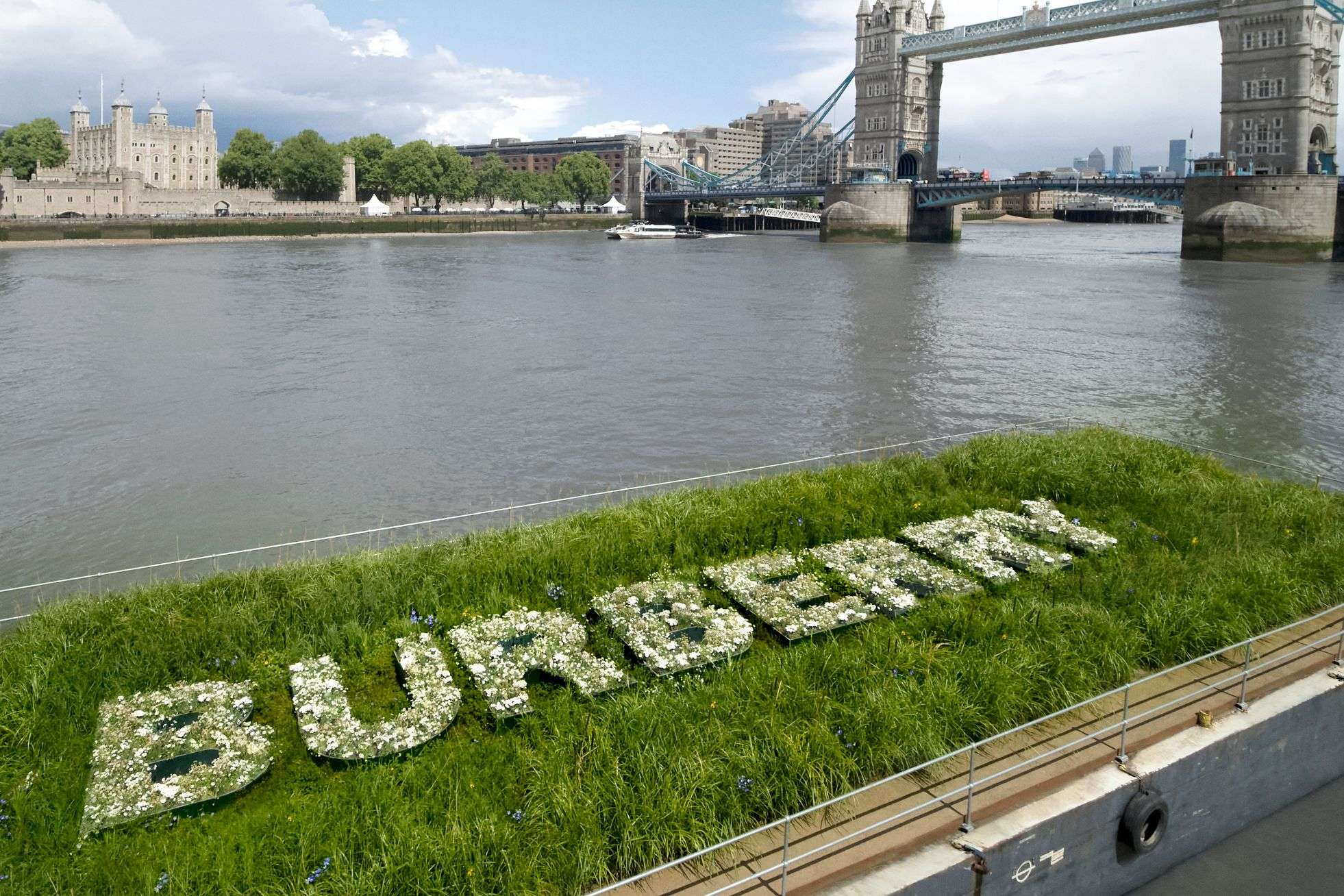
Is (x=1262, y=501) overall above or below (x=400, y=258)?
below

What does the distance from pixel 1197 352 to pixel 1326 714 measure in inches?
687

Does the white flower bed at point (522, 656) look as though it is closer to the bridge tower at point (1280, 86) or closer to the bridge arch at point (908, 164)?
the bridge tower at point (1280, 86)

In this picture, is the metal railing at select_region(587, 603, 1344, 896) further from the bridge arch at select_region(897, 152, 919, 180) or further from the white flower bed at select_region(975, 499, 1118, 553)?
the bridge arch at select_region(897, 152, 919, 180)

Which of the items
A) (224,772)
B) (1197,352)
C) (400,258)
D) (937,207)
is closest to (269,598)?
(224,772)

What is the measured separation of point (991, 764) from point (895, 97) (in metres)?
74.3

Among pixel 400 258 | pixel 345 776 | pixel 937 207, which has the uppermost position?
pixel 937 207

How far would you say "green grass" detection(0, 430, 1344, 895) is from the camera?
14.5 ft

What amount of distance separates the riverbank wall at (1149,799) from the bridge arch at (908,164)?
2796 inches

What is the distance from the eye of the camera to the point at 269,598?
277 inches

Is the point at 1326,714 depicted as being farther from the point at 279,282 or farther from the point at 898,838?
the point at 279,282

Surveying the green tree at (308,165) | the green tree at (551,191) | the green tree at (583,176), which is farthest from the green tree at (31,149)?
the green tree at (583,176)

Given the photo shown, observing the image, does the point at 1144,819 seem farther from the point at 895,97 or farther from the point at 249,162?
the point at 249,162

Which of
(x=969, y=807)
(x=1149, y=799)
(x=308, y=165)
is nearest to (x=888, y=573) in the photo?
(x=1149, y=799)

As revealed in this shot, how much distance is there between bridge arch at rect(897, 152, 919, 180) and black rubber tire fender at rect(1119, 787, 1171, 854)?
2832 inches
